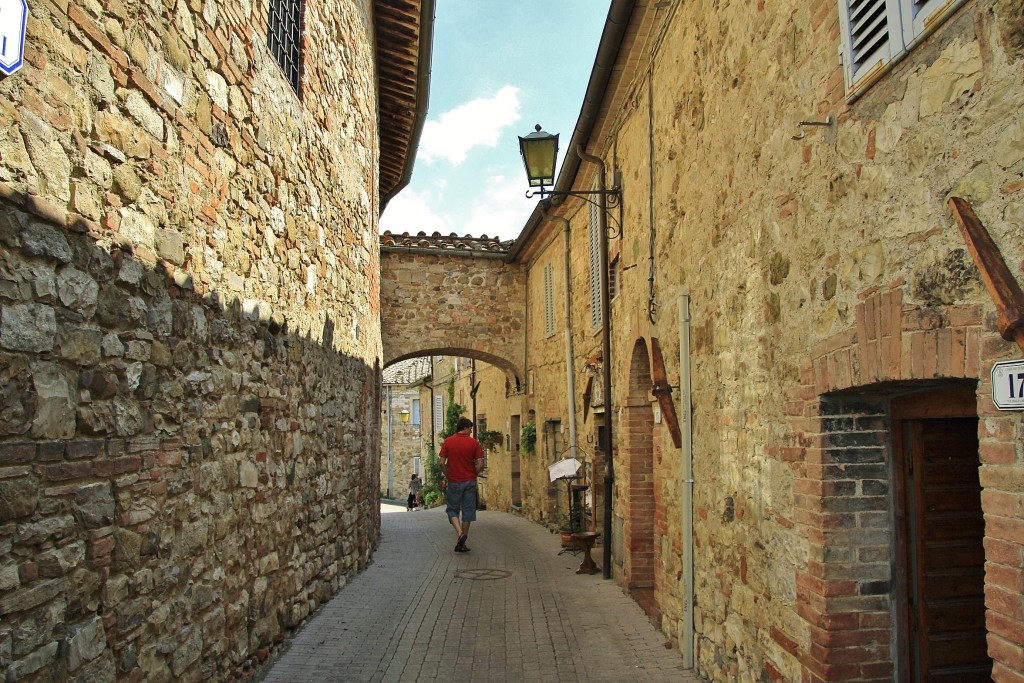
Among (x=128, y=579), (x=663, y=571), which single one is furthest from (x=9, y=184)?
(x=663, y=571)

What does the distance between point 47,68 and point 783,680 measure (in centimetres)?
389

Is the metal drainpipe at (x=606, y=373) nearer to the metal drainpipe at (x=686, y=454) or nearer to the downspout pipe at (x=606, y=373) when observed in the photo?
the downspout pipe at (x=606, y=373)

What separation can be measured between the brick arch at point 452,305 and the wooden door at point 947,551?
37.5 ft

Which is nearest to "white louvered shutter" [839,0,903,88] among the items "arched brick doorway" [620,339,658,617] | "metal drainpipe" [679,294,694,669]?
"metal drainpipe" [679,294,694,669]

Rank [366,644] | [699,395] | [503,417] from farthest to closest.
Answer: [503,417], [366,644], [699,395]

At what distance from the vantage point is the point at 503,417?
647 inches

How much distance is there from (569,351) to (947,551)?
7.91 metres

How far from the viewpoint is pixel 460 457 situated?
382 inches

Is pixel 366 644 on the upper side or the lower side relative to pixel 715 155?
lower

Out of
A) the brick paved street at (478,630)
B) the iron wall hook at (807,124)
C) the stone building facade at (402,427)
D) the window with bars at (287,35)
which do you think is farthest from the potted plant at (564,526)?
the stone building facade at (402,427)

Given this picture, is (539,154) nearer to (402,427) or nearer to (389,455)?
(402,427)

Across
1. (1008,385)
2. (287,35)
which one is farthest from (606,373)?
(1008,385)

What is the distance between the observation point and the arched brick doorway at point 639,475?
707 centimetres

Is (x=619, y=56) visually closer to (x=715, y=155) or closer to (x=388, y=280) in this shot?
(x=715, y=155)
